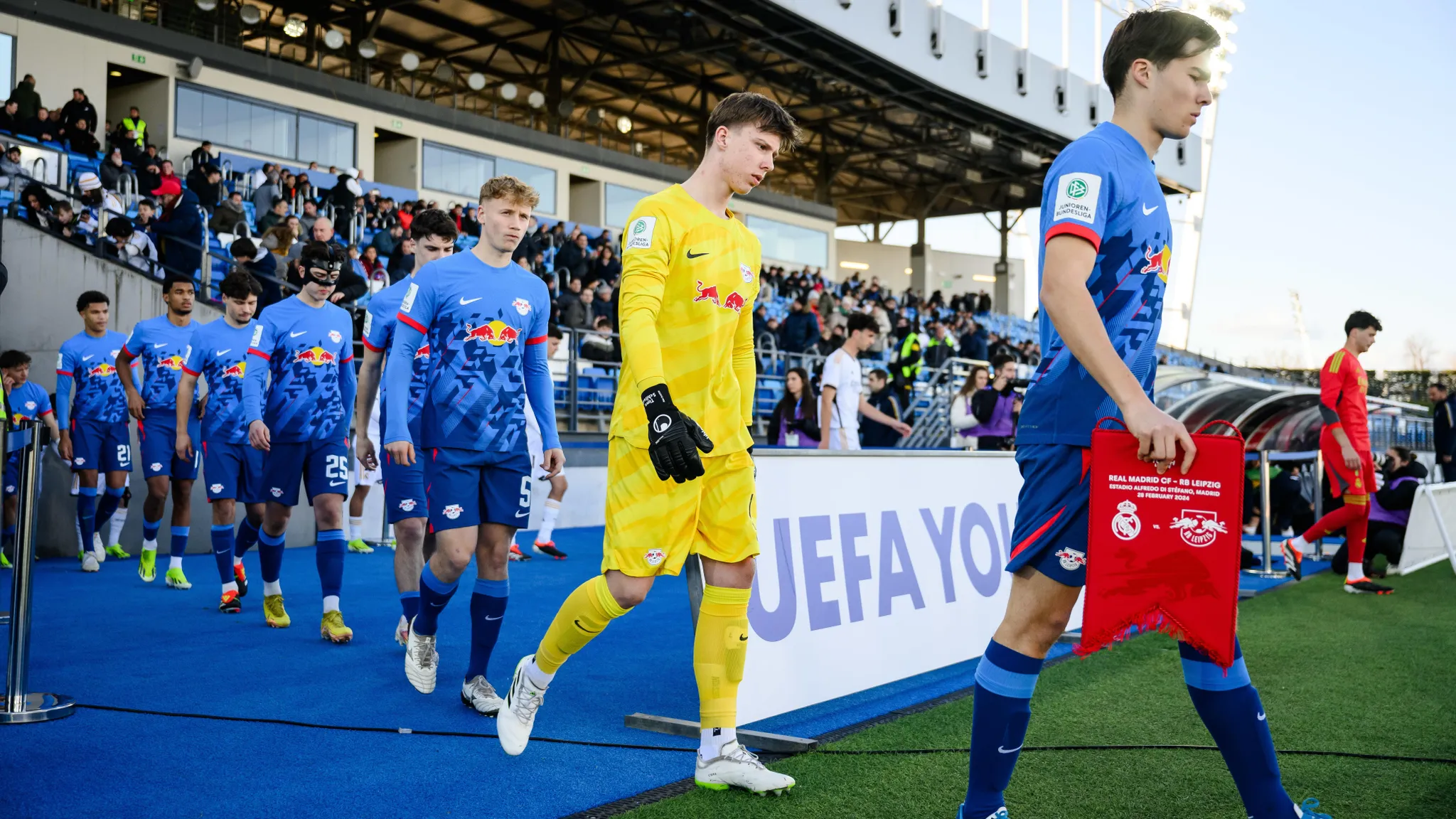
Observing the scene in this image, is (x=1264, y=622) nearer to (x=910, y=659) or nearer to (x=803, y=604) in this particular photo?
(x=910, y=659)

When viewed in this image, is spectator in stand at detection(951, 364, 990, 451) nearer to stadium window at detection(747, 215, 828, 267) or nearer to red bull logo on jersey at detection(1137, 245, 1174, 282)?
red bull logo on jersey at detection(1137, 245, 1174, 282)

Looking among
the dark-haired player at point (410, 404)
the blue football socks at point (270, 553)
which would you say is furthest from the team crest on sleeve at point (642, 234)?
the blue football socks at point (270, 553)

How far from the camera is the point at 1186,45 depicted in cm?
237

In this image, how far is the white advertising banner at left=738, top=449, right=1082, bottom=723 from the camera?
161 inches

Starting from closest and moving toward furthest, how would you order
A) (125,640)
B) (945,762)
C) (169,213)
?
(945,762) < (125,640) < (169,213)

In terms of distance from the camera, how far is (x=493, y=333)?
4242 millimetres

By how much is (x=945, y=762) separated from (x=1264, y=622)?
3991mm

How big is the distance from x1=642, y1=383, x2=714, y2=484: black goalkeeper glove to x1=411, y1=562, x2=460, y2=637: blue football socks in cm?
187

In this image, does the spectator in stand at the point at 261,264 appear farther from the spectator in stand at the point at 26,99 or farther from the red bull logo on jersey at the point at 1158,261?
the red bull logo on jersey at the point at 1158,261

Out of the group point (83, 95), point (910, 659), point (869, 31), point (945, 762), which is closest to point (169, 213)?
point (83, 95)

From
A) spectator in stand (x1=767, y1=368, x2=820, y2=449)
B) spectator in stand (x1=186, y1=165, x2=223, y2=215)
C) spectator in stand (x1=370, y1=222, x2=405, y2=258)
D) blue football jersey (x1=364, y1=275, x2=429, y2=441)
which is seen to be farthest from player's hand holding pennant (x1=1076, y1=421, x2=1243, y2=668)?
spectator in stand (x1=186, y1=165, x2=223, y2=215)

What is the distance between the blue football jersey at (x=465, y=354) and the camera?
13.6ft

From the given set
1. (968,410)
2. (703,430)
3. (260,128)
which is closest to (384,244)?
(968,410)

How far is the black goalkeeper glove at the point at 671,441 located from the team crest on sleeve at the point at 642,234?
17.9 inches
